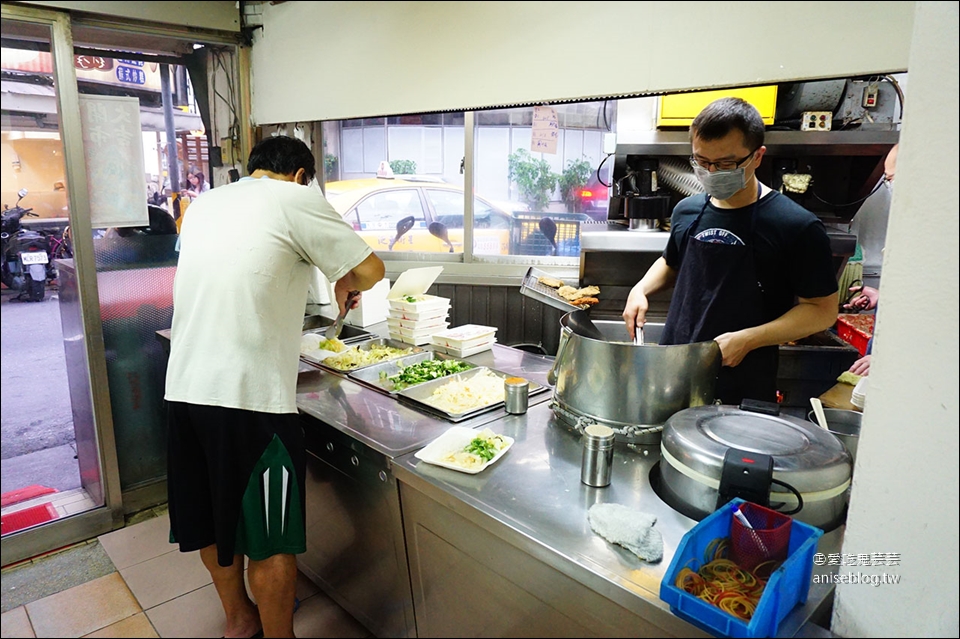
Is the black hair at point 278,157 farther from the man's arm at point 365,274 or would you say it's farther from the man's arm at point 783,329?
the man's arm at point 783,329

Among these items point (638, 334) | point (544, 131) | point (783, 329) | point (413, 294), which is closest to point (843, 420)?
point (783, 329)

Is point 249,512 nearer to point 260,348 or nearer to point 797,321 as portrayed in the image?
point 260,348

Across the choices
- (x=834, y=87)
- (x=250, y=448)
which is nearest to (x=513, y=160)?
(x=834, y=87)

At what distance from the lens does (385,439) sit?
196 centimetres

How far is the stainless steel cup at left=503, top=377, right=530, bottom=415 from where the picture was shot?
6.97 ft

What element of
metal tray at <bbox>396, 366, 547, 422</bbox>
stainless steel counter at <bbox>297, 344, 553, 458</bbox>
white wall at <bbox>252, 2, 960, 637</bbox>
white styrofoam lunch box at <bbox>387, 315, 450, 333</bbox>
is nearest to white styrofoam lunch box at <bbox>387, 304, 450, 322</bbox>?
white styrofoam lunch box at <bbox>387, 315, 450, 333</bbox>

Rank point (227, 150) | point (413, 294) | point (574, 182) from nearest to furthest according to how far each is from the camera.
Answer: point (413, 294)
point (227, 150)
point (574, 182)

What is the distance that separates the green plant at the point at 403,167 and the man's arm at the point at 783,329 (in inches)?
112

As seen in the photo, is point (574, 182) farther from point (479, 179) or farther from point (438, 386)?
point (438, 386)

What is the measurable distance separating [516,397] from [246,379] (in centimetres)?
90

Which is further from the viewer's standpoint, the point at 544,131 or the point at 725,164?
the point at 544,131

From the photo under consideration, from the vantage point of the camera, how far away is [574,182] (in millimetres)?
4141

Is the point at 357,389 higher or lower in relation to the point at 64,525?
higher

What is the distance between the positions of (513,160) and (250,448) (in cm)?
286
